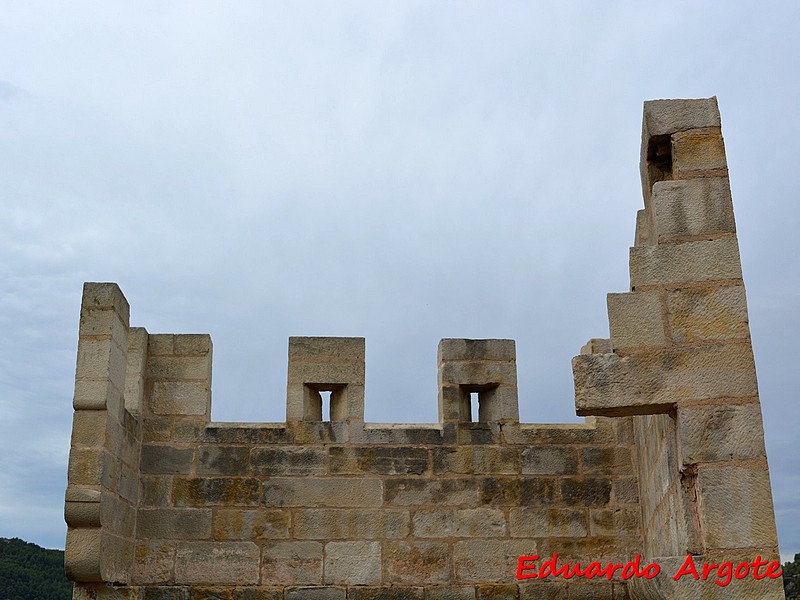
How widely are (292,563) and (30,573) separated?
1017 cm

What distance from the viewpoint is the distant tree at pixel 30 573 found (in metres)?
14.0

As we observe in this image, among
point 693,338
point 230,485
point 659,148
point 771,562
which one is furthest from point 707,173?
point 230,485

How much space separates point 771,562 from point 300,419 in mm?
3565

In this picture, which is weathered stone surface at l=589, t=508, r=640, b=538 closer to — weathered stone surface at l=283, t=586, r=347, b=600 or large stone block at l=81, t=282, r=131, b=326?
weathered stone surface at l=283, t=586, r=347, b=600

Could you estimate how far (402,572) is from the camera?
244 inches

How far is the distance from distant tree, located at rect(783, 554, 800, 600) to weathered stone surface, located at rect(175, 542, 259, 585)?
430 cm

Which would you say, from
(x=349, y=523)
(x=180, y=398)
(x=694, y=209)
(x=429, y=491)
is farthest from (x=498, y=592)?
(x=694, y=209)

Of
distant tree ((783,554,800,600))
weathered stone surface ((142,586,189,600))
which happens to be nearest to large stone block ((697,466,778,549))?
weathered stone surface ((142,586,189,600))

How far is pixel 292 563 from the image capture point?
6.23m

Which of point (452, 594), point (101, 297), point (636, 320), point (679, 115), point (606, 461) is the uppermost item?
point (679, 115)

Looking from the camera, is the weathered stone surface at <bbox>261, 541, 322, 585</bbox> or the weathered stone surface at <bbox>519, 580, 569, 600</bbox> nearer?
the weathered stone surface at <bbox>519, 580, 569, 600</bbox>

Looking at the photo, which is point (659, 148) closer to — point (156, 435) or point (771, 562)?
point (771, 562)

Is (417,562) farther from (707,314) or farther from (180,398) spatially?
(707,314)

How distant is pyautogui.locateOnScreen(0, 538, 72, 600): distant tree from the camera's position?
1398 cm
